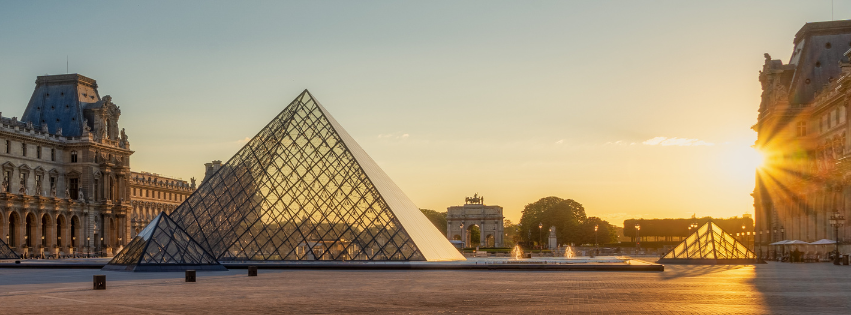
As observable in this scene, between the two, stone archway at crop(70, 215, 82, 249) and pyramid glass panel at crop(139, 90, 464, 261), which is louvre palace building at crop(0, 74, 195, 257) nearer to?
stone archway at crop(70, 215, 82, 249)

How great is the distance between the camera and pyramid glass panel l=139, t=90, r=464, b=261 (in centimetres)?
4150

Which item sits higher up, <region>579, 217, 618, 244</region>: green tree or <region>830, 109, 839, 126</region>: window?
<region>830, 109, 839, 126</region>: window

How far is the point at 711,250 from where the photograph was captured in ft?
154

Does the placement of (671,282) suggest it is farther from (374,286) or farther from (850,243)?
(850,243)

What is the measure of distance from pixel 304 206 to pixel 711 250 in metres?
20.7

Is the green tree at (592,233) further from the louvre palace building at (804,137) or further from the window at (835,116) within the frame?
the window at (835,116)

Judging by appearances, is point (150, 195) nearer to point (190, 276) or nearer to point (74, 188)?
point (74, 188)

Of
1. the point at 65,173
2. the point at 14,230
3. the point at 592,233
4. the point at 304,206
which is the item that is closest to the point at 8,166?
the point at 14,230

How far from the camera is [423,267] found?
3606cm

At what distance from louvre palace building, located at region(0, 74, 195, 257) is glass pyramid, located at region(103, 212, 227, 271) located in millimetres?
44616

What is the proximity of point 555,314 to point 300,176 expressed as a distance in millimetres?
30483

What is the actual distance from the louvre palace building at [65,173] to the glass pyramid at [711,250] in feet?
175

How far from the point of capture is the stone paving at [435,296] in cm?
1702

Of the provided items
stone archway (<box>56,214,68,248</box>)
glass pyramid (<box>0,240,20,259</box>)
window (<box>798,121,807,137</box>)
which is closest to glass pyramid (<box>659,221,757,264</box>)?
window (<box>798,121,807,137</box>)
